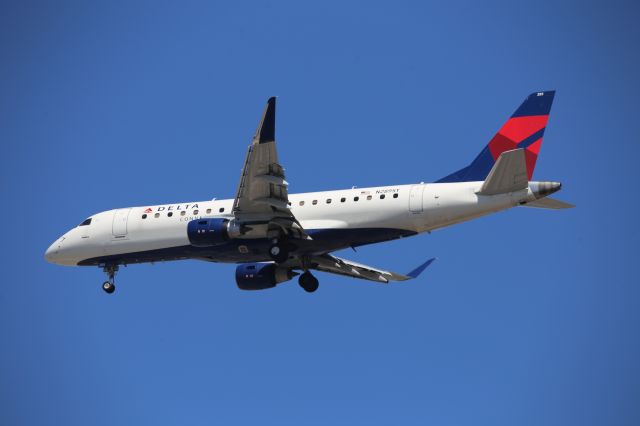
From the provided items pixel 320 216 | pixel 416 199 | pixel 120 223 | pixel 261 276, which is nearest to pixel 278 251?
pixel 320 216

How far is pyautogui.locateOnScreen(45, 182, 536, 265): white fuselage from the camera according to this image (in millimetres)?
40250

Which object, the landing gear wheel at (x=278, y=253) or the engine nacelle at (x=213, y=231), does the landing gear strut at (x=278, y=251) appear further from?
the engine nacelle at (x=213, y=231)

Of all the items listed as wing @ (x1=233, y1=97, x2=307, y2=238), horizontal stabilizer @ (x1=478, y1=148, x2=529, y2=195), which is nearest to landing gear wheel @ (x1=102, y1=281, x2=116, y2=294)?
wing @ (x1=233, y1=97, x2=307, y2=238)

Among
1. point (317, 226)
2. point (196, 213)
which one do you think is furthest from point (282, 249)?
point (196, 213)

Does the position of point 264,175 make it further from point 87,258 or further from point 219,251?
point 87,258

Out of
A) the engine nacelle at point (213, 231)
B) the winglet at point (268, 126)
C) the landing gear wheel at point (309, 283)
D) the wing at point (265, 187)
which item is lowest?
the landing gear wheel at point (309, 283)

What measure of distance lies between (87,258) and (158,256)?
12.5 feet

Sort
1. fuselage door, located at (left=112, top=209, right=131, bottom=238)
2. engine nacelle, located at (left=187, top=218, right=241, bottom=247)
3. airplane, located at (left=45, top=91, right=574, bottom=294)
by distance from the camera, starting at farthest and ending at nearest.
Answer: fuselage door, located at (left=112, top=209, right=131, bottom=238) < engine nacelle, located at (left=187, top=218, right=241, bottom=247) < airplane, located at (left=45, top=91, right=574, bottom=294)

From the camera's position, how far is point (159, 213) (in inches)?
1788

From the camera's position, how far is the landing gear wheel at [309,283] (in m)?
46.6

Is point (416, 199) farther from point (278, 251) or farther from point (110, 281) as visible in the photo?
point (110, 281)

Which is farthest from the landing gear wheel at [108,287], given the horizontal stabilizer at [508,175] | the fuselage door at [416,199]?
the horizontal stabilizer at [508,175]

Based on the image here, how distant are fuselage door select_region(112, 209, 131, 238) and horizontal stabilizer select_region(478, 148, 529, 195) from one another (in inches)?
629

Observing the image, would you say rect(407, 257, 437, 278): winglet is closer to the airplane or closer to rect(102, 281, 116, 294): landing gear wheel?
the airplane
